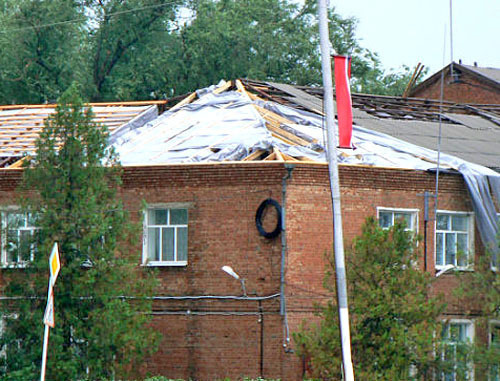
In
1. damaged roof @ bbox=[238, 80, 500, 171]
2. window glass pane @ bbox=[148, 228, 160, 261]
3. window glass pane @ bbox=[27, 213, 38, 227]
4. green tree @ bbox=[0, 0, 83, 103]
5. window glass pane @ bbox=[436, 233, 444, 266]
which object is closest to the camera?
window glass pane @ bbox=[27, 213, 38, 227]

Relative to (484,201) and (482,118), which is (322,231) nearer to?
(484,201)

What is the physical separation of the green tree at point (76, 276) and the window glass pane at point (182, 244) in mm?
4076

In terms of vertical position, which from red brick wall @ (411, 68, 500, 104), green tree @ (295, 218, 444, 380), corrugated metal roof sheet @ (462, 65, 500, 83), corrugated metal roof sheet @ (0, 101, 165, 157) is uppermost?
corrugated metal roof sheet @ (462, 65, 500, 83)

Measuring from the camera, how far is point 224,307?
2405cm

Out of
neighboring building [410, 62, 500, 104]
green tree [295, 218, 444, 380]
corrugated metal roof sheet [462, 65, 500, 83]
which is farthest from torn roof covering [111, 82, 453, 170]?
corrugated metal roof sheet [462, 65, 500, 83]

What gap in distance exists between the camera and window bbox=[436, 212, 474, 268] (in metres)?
26.1

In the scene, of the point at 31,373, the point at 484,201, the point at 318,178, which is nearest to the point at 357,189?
the point at 318,178

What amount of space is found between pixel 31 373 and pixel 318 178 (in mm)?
8172

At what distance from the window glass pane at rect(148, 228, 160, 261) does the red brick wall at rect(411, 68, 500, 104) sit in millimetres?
21190

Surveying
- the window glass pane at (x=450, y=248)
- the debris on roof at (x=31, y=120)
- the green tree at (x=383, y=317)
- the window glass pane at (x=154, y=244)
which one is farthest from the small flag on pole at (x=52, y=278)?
the window glass pane at (x=450, y=248)

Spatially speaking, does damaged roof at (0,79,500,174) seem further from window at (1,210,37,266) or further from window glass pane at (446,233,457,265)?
window at (1,210,37,266)

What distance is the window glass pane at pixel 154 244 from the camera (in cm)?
2500

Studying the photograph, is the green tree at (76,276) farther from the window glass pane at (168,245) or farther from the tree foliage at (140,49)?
the tree foliage at (140,49)

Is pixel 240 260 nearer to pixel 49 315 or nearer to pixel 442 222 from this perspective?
pixel 442 222
